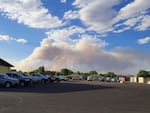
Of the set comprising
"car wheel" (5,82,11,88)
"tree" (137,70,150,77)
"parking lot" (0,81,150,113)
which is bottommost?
"parking lot" (0,81,150,113)

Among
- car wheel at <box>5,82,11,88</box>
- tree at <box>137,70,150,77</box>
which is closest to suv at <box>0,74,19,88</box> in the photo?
car wheel at <box>5,82,11,88</box>

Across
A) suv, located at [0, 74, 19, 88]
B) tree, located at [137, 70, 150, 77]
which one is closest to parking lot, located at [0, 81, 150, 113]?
suv, located at [0, 74, 19, 88]

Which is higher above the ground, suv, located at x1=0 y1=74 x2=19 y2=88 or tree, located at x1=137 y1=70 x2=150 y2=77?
tree, located at x1=137 y1=70 x2=150 y2=77

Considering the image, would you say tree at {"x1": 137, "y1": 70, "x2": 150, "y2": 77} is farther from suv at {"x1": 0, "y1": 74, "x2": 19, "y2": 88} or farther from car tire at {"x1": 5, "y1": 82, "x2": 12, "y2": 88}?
car tire at {"x1": 5, "y1": 82, "x2": 12, "y2": 88}

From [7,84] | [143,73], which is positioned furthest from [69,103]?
[143,73]

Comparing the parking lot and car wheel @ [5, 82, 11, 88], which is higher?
car wheel @ [5, 82, 11, 88]

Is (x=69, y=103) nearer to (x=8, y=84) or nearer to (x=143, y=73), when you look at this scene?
(x=8, y=84)

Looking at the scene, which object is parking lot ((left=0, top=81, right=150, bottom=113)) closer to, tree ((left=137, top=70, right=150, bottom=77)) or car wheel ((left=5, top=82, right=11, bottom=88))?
car wheel ((left=5, top=82, right=11, bottom=88))

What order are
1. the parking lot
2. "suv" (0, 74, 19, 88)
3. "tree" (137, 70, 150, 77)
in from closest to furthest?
the parking lot, "suv" (0, 74, 19, 88), "tree" (137, 70, 150, 77)

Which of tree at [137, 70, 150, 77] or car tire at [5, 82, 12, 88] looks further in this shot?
tree at [137, 70, 150, 77]

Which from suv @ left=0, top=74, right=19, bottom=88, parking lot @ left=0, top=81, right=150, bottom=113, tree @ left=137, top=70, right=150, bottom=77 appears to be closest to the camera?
parking lot @ left=0, top=81, right=150, bottom=113

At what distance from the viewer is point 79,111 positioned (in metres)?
13.7

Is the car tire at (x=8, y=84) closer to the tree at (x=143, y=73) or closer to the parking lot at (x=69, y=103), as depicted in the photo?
the parking lot at (x=69, y=103)

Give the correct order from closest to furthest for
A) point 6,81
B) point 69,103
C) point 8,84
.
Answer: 1. point 69,103
2. point 6,81
3. point 8,84
